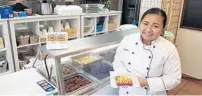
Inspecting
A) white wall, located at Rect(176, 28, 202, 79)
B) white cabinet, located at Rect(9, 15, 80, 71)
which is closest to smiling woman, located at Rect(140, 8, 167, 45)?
white cabinet, located at Rect(9, 15, 80, 71)

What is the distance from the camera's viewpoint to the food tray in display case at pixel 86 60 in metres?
1.64

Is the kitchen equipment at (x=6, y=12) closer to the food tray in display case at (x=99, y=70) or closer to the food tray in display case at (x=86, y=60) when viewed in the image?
the food tray in display case at (x=86, y=60)

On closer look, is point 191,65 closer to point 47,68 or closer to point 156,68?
point 156,68

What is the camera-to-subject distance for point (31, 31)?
2.87 metres

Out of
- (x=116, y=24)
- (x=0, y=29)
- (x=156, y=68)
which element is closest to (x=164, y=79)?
(x=156, y=68)

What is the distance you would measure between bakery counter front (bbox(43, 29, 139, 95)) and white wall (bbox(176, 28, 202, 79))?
6.05 ft

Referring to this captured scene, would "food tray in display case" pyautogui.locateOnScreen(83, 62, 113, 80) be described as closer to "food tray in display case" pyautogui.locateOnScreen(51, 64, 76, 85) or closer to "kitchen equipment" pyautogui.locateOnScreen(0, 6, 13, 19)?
"food tray in display case" pyautogui.locateOnScreen(51, 64, 76, 85)

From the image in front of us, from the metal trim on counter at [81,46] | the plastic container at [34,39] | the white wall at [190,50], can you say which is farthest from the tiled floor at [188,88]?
the plastic container at [34,39]

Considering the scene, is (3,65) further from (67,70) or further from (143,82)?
(143,82)

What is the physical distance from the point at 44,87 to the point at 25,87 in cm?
14

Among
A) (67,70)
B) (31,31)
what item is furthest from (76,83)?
(31,31)

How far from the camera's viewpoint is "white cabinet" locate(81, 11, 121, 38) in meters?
3.26

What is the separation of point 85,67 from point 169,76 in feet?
2.59

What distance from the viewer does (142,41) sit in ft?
4.28
